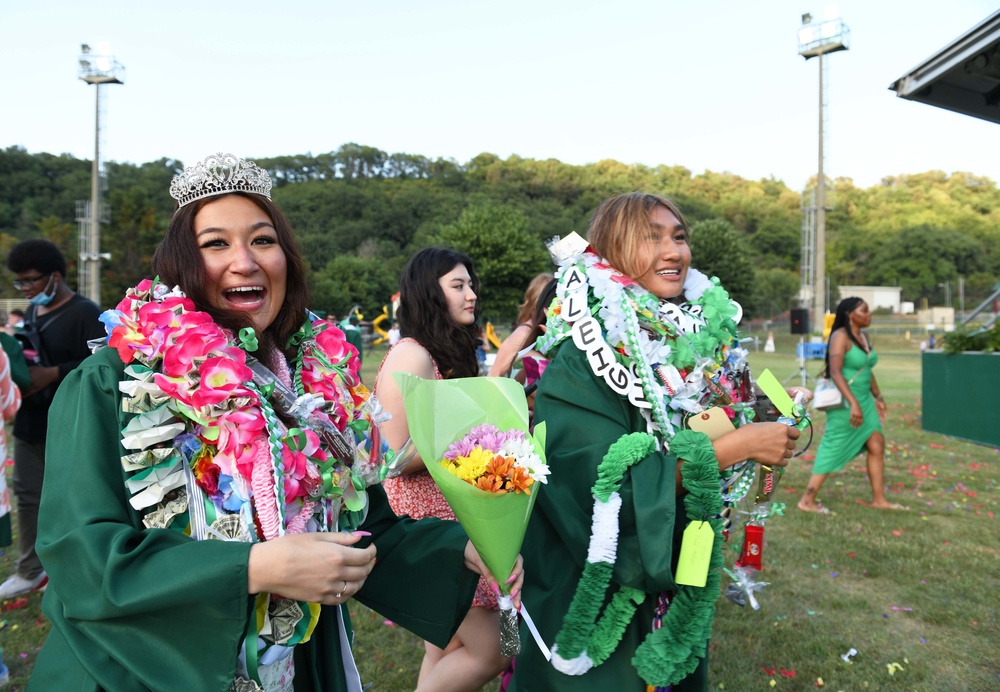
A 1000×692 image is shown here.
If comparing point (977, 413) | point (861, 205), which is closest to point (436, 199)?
point (861, 205)

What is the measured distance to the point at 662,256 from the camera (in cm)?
256

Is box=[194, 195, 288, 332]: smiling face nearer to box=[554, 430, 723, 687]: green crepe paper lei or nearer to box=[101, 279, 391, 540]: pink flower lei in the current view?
box=[101, 279, 391, 540]: pink flower lei

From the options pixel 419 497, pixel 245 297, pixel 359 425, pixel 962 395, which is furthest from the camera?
pixel 962 395

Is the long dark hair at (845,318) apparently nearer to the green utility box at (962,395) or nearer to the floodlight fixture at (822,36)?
the green utility box at (962,395)

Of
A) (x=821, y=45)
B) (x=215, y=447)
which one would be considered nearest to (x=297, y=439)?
(x=215, y=447)

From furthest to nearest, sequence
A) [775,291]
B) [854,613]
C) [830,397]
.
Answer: [775,291] < [830,397] < [854,613]

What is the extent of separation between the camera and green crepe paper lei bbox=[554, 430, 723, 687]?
6.70 feet

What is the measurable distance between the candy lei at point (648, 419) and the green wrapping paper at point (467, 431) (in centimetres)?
44

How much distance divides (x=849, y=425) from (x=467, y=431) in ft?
20.6

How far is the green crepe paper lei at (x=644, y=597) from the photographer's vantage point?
6.70 feet

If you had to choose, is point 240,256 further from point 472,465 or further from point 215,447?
point 472,465

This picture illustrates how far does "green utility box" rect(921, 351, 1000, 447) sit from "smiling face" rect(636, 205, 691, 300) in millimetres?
7648

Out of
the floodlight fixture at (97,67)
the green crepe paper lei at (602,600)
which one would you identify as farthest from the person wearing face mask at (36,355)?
the floodlight fixture at (97,67)

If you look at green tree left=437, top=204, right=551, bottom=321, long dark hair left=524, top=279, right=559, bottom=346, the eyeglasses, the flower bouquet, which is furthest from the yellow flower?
green tree left=437, top=204, right=551, bottom=321
